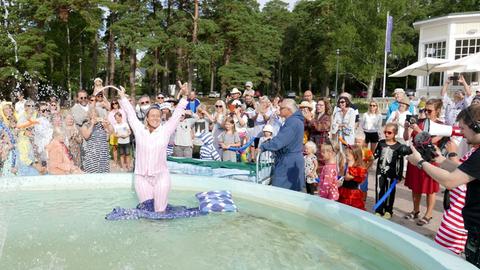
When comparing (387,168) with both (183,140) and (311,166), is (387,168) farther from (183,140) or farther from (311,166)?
(183,140)

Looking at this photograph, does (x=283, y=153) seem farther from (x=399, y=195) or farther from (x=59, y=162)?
(x=59, y=162)

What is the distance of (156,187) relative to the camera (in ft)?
16.7

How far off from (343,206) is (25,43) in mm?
28689

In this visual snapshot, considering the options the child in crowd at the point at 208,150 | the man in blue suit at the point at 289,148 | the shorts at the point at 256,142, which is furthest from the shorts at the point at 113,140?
the man in blue suit at the point at 289,148

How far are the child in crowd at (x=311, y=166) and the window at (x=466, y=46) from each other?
24.0m

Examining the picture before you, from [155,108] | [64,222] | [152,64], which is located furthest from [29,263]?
[152,64]

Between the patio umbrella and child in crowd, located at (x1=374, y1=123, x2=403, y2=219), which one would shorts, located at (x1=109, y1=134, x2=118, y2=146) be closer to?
child in crowd, located at (x1=374, y1=123, x2=403, y2=219)

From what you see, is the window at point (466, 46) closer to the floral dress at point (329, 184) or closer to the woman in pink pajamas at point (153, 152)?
the floral dress at point (329, 184)

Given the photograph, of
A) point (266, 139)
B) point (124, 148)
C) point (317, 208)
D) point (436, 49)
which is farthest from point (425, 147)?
point (436, 49)

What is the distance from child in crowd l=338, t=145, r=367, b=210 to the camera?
523 centimetres

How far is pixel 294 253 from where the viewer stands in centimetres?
392

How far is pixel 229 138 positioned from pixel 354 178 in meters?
2.68

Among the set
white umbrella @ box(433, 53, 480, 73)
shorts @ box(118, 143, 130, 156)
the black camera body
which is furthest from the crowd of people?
white umbrella @ box(433, 53, 480, 73)

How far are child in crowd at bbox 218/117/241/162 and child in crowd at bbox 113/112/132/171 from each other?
231 centimetres
